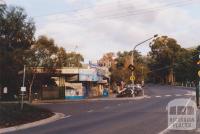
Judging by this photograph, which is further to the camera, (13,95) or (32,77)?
(13,95)

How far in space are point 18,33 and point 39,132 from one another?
52960mm

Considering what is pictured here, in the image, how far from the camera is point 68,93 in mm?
78812

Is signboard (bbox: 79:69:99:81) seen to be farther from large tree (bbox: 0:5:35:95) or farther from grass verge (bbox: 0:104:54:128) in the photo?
grass verge (bbox: 0:104:54:128)

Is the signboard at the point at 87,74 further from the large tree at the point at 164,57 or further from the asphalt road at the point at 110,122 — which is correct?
the large tree at the point at 164,57

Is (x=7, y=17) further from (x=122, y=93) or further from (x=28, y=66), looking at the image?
(x=122, y=93)

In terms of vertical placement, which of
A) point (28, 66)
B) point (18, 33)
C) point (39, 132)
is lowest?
point (39, 132)

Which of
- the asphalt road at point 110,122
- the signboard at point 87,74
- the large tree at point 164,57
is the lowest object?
the asphalt road at point 110,122

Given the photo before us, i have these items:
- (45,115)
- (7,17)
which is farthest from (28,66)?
(45,115)

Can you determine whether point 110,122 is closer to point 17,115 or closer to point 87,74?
point 17,115

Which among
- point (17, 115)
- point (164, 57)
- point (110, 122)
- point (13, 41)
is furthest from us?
point (164, 57)

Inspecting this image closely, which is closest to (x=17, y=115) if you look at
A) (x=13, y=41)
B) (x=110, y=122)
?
(x=110, y=122)

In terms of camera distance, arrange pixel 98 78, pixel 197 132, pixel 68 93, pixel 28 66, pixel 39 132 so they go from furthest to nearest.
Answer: pixel 98 78 → pixel 68 93 → pixel 28 66 → pixel 39 132 → pixel 197 132

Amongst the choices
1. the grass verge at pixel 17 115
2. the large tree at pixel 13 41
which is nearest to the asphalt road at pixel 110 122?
the grass verge at pixel 17 115

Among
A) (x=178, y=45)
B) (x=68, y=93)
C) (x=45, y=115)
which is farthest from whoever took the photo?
(x=178, y=45)
